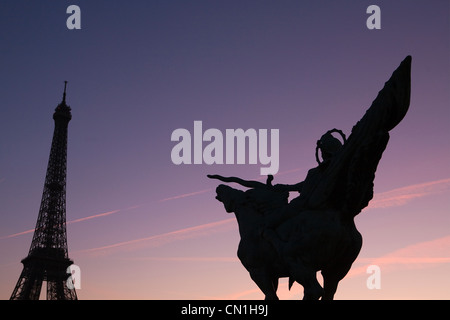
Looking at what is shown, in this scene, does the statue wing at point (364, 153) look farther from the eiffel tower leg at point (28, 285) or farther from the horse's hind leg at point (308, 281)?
the eiffel tower leg at point (28, 285)

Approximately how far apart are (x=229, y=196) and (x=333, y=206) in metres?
2.11

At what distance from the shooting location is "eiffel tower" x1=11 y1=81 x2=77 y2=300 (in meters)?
50.2

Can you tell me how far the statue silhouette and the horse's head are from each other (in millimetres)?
861

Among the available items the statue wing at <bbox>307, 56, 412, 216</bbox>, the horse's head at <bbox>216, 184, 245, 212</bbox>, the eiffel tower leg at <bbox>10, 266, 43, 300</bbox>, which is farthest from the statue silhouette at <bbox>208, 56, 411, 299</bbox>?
the eiffel tower leg at <bbox>10, 266, 43, 300</bbox>

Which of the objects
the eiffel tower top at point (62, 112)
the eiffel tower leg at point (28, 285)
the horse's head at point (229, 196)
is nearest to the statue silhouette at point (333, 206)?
the horse's head at point (229, 196)

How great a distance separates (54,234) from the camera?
53250mm

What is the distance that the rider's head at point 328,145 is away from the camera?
26.7 ft

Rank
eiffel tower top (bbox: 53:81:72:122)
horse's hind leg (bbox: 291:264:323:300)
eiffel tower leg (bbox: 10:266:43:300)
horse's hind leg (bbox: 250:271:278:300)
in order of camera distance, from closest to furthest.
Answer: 1. horse's hind leg (bbox: 291:264:323:300)
2. horse's hind leg (bbox: 250:271:278:300)
3. eiffel tower leg (bbox: 10:266:43:300)
4. eiffel tower top (bbox: 53:81:72:122)

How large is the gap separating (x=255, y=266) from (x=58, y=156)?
1889 inches

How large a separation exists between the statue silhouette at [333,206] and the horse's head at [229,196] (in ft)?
2.83

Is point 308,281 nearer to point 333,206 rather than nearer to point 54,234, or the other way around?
point 333,206

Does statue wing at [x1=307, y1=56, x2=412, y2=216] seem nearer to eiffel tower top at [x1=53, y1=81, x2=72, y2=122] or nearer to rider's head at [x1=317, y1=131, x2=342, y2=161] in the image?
rider's head at [x1=317, y1=131, x2=342, y2=161]
